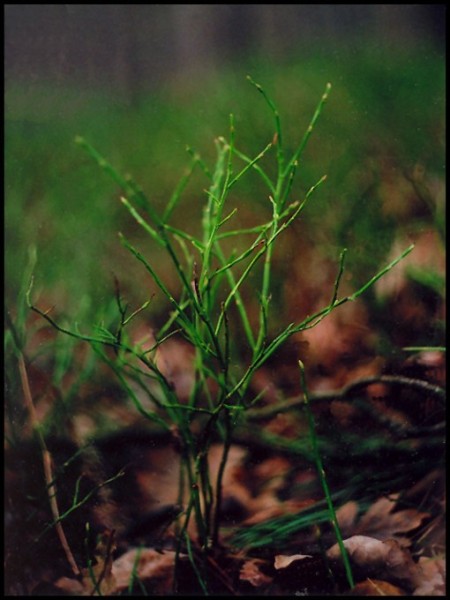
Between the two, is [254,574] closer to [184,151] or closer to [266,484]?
[266,484]

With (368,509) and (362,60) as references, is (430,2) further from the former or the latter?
(368,509)

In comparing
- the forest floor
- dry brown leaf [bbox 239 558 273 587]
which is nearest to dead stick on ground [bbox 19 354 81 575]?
the forest floor

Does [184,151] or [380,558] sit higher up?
[184,151]

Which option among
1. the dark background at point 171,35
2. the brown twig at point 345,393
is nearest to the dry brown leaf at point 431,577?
the brown twig at point 345,393

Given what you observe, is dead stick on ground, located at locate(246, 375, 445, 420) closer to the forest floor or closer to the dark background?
the forest floor

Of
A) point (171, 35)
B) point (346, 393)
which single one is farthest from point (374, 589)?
point (171, 35)

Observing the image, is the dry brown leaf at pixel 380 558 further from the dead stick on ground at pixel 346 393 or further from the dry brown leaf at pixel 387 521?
the dead stick on ground at pixel 346 393
